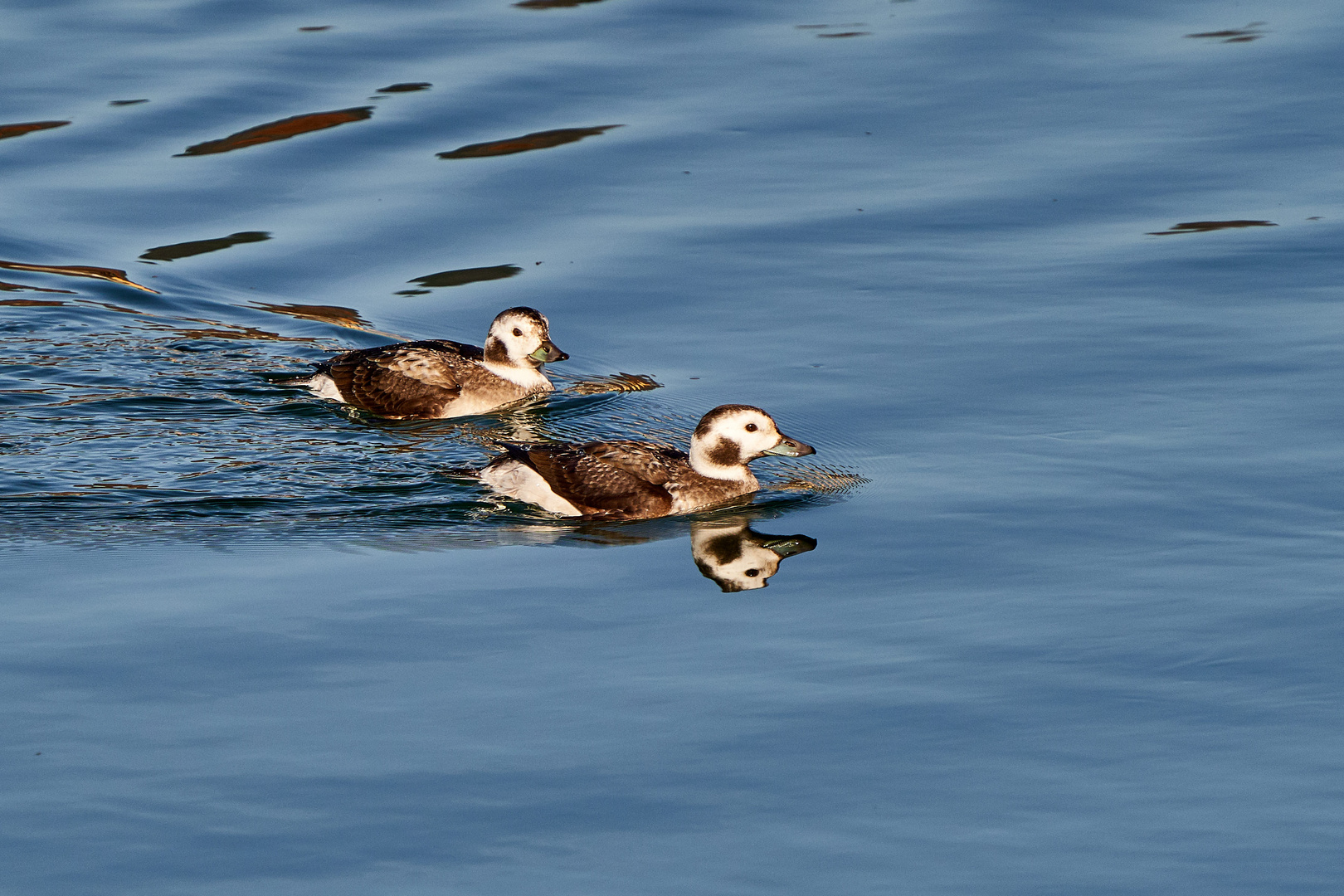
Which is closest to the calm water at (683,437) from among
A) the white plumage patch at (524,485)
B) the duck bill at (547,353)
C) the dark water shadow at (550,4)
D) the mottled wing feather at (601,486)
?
the white plumage patch at (524,485)

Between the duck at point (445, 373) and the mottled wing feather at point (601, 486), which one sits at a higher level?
the duck at point (445, 373)

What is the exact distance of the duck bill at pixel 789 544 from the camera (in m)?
10.0

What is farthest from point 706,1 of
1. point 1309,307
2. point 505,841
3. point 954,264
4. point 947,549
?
point 505,841

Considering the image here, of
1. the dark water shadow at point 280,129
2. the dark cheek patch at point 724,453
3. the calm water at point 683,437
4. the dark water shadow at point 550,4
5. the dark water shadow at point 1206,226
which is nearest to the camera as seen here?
the calm water at point 683,437

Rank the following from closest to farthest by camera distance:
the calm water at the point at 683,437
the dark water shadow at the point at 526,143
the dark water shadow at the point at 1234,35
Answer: the calm water at the point at 683,437, the dark water shadow at the point at 526,143, the dark water shadow at the point at 1234,35

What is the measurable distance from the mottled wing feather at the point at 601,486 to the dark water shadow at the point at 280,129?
852cm

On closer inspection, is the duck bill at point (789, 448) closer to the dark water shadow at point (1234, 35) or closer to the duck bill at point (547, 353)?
the duck bill at point (547, 353)

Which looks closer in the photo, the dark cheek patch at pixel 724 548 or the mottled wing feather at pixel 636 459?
the dark cheek patch at pixel 724 548

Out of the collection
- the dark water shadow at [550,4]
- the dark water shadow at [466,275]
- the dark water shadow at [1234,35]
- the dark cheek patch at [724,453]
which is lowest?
the dark cheek patch at [724,453]

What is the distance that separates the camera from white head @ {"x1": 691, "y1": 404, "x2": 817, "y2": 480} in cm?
1095

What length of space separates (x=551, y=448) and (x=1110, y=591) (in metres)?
3.85

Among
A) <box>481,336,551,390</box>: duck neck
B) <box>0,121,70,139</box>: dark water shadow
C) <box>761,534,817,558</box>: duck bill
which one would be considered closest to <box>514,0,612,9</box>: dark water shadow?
<box>0,121,70,139</box>: dark water shadow

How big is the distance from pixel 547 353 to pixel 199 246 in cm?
429

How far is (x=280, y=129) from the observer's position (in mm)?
18531
